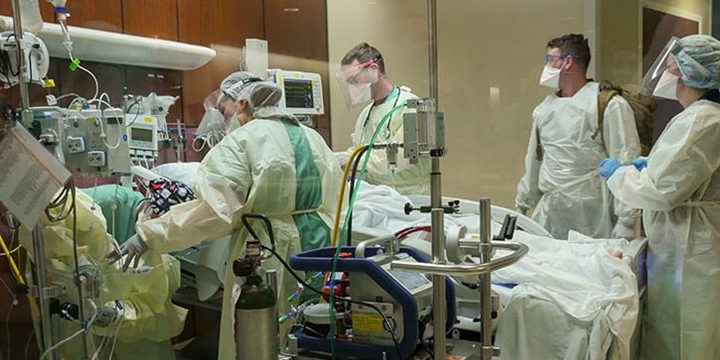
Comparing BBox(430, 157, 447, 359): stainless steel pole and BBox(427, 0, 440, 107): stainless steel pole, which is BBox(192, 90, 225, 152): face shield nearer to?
BBox(427, 0, 440, 107): stainless steel pole

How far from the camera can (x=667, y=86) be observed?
116 inches

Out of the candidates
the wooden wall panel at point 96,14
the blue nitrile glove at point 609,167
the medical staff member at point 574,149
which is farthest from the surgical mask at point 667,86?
the wooden wall panel at point 96,14

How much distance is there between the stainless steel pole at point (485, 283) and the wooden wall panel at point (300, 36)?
244 centimetres

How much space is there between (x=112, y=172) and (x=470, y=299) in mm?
1347

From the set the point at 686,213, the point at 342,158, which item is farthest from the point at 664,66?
the point at 342,158

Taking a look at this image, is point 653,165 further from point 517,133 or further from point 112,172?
point 112,172

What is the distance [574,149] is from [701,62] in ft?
2.59

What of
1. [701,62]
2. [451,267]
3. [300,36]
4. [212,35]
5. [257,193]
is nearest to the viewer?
[451,267]

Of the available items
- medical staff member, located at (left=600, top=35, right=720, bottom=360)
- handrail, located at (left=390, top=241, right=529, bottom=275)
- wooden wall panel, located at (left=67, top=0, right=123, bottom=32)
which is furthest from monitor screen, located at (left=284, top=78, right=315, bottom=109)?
handrail, located at (left=390, top=241, right=529, bottom=275)

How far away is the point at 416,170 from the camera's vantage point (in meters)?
3.12

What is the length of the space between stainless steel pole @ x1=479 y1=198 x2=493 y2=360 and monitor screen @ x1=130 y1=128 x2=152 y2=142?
1534 millimetres

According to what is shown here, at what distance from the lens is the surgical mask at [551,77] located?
355 cm

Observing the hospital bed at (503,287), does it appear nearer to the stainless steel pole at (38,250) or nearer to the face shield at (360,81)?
the face shield at (360,81)

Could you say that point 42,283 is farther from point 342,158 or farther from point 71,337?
point 342,158
